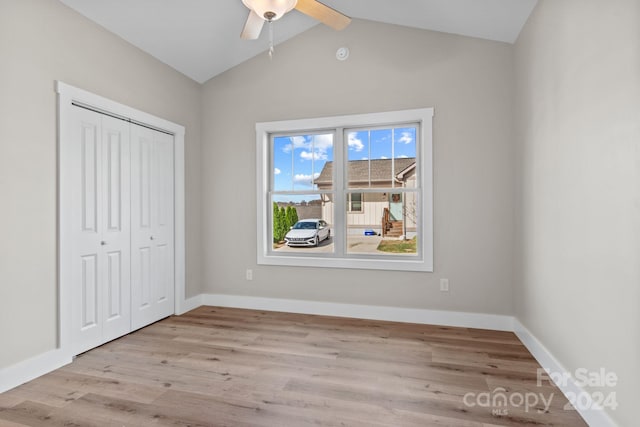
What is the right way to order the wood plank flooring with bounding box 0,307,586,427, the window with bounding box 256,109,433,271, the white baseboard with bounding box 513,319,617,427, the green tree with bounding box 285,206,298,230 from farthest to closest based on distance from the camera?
the green tree with bounding box 285,206,298,230 < the window with bounding box 256,109,433,271 < the wood plank flooring with bounding box 0,307,586,427 < the white baseboard with bounding box 513,319,617,427

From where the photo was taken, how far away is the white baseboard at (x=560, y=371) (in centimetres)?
172

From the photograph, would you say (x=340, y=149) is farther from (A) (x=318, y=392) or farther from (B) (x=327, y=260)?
(A) (x=318, y=392)

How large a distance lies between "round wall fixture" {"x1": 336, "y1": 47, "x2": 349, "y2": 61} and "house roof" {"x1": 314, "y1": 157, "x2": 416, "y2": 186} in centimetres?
112

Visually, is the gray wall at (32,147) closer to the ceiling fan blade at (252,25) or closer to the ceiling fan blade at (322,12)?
the ceiling fan blade at (252,25)

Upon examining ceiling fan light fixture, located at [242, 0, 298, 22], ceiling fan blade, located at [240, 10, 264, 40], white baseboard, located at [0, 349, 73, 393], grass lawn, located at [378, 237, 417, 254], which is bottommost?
white baseboard, located at [0, 349, 73, 393]

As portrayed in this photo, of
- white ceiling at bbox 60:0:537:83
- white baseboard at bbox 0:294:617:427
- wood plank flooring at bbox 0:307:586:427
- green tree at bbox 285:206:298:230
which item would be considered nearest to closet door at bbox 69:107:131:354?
wood plank flooring at bbox 0:307:586:427

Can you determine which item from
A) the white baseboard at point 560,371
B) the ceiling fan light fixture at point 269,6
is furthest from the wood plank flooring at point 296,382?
the ceiling fan light fixture at point 269,6

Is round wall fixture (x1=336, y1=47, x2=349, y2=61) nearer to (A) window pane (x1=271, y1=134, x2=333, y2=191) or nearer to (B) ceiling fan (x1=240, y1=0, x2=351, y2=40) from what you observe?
(A) window pane (x1=271, y1=134, x2=333, y2=191)

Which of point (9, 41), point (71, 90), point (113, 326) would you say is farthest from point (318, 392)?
point (9, 41)

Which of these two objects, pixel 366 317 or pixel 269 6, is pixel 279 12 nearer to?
pixel 269 6

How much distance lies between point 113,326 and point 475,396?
297 cm

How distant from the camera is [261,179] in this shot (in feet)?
Result: 13.2

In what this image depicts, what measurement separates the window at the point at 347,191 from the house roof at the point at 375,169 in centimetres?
1

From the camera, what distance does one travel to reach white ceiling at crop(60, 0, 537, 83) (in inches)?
112
